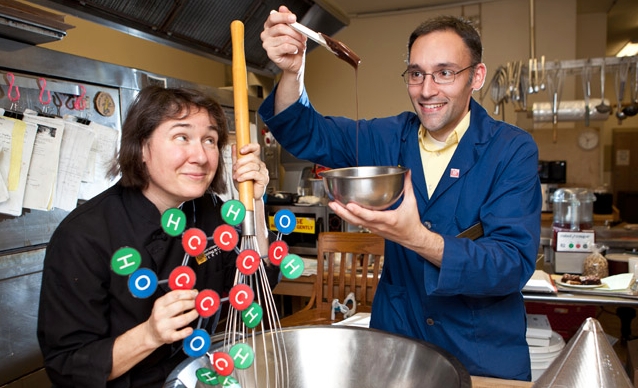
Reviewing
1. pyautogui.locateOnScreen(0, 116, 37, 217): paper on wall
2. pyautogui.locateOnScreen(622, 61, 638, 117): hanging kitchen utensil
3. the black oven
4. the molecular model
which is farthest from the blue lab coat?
pyautogui.locateOnScreen(622, 61, 638, 117): hanging kitchen utensil

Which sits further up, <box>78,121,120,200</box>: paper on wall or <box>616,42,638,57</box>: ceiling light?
<box>616,42,638,57</box>: ceiling light

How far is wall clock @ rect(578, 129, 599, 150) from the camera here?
5059 millimetres

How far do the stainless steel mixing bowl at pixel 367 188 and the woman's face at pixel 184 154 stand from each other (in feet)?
1.31

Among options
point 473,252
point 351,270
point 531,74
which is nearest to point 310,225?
point 351,270

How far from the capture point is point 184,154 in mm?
1192

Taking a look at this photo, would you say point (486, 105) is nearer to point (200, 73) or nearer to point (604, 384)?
point (200, 73)

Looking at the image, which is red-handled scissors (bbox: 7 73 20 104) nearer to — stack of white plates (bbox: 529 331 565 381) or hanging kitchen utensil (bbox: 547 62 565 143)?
stack of white plates (bbox: 529 331 565 381)

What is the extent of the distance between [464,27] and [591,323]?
91 cm

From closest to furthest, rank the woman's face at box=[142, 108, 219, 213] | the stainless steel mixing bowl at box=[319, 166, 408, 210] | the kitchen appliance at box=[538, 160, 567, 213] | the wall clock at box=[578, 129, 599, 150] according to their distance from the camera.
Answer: the stainless steel mixing bowl at box=[319, 166, 408, 210]
the woman's face at box=[142, 108, 219, 213]
the kitchen appliance at box=[538, 160, 567, 213]
the wall clock at box=[578, 129, 599, 150]

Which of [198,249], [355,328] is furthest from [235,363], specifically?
[355,328]

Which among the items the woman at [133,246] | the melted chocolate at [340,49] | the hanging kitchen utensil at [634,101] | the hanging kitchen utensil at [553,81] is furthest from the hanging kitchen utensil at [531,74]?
the woman at [133,246]

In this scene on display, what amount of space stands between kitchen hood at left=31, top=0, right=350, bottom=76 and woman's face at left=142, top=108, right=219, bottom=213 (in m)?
1.24

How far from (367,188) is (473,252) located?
13.6 inches

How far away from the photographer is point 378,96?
19.9ft
